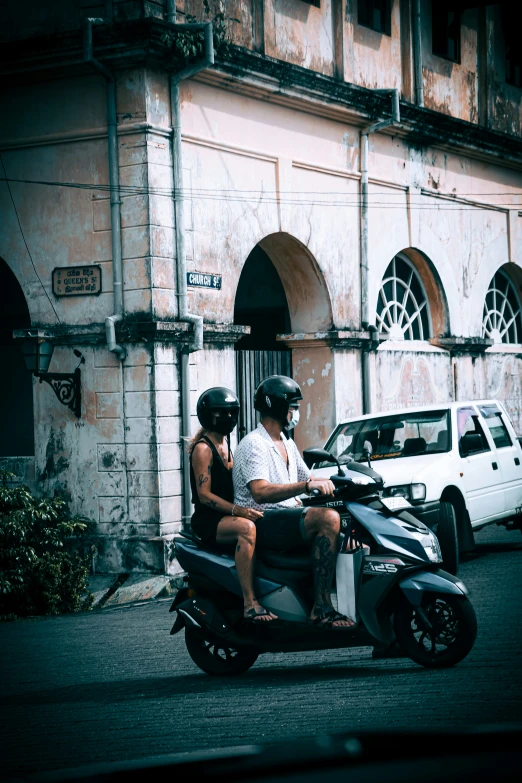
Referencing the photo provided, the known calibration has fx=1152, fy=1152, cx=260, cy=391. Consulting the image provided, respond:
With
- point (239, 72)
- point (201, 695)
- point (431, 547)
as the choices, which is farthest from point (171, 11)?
point (201, 695)

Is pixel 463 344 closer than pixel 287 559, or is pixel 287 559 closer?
pixel 287 559

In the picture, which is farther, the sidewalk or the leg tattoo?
the sidewalk

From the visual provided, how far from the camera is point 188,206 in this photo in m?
13.2

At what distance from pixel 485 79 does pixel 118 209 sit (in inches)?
420

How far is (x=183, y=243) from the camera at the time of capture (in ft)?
42.2

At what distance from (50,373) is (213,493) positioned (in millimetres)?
5647

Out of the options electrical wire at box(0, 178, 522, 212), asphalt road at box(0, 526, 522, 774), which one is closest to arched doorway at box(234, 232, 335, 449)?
electrical wire at box(0, 178, 522, 212)

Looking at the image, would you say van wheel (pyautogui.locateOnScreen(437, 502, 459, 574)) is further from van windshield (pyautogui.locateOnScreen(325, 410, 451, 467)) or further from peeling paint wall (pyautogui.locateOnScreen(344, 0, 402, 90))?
peeling paint wall (pyautogui.locateOnScreen(344, 0, 402, 90))

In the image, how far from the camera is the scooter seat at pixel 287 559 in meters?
6.96

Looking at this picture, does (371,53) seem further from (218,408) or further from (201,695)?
(201,695)

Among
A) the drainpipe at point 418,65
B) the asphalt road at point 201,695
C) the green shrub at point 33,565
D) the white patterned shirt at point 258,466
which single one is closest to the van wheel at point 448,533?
the asphalt road at point 201,695

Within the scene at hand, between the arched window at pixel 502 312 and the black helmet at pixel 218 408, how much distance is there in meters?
14.2

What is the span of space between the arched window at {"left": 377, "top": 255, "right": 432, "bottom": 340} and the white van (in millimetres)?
4254

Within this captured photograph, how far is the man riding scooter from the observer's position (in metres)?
6.82
